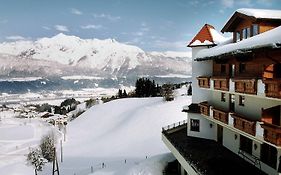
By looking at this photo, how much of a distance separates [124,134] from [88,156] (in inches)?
468

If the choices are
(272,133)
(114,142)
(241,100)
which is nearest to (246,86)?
(272,133)

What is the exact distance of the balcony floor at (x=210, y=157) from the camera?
20.4 metres

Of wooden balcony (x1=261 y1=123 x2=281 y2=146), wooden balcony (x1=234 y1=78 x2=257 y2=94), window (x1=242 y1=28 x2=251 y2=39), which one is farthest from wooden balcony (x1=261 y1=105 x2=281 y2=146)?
window (x1=242 y1=28 x2=251 y2=39)

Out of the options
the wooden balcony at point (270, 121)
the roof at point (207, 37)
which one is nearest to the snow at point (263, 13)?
the wooden balcony at point (270, 121)

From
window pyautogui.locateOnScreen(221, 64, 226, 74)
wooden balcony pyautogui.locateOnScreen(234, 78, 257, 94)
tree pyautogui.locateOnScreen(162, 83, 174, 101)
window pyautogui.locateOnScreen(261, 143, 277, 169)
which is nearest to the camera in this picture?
wooden balcony pyautogui.locateOnScreen(234, 78, 257, 94)

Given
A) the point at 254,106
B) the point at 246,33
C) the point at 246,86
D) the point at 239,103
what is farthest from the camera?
the point at 246,33

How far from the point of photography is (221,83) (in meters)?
23.0

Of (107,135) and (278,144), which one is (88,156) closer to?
(107,135)

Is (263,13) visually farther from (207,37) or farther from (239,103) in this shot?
(207,37)

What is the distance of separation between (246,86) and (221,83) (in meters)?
4.53

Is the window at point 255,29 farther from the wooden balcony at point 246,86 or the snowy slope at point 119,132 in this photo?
the snowy slope at point 119,132

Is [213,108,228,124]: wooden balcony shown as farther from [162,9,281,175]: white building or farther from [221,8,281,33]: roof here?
[221,8,281,33]: roof

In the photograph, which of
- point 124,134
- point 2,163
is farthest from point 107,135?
point 2,163

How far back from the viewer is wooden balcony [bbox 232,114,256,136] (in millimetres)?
17438
